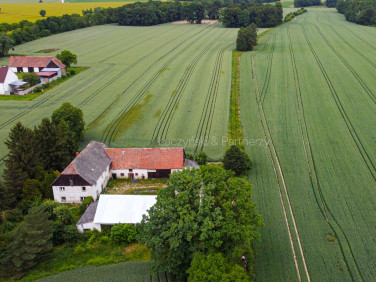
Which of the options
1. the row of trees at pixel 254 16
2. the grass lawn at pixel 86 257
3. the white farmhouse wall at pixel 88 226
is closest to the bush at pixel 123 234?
the grass lawn at pixel 86 257

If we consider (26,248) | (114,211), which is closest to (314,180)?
(114,211)

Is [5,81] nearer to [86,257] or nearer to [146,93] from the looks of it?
[146,93]

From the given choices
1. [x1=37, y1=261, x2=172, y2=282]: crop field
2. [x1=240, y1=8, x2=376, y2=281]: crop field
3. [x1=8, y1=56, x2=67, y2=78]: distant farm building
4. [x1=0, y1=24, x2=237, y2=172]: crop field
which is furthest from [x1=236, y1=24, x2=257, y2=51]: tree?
[x1=37, y1=261, x2=172, y2=282]: crop field

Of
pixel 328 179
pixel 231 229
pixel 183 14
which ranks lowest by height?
pixel 328 179

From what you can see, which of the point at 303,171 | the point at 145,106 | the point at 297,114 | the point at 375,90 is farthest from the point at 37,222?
the point at 375,90

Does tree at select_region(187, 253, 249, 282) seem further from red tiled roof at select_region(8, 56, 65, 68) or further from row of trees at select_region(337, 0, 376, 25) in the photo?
row of trees at select_region(337, 0, 376, 25)

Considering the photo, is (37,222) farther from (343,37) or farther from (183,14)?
(183,14)
